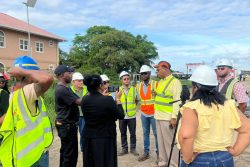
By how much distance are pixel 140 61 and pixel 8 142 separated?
45526mm

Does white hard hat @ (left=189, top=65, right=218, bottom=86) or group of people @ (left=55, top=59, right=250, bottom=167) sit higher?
white hard hat @ (left=189, top=65, right=218, bottom=86)

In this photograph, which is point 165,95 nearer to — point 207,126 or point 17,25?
point 207,126

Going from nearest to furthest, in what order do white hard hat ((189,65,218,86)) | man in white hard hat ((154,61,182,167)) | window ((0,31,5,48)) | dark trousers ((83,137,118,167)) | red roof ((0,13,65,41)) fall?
white hard hat ((189,65,218,86))
dark trousers ((83,137,118,167))
man in white hard hat ((154,61,182,167))
window ((0,31,5,48))
red roof ((0,13,65,41))

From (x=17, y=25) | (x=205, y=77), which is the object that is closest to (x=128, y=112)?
(x=205, y=77)

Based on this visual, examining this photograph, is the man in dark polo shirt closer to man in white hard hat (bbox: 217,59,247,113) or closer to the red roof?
man in white hard hat (bbox: 217,59,247,113)

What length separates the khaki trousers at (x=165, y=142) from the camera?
5.49 meters

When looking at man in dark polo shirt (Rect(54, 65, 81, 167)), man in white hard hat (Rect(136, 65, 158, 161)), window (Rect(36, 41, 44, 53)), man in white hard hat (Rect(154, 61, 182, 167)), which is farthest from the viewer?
window (Rect(36, 41, 44, 53))

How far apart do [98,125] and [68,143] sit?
35.1 inches

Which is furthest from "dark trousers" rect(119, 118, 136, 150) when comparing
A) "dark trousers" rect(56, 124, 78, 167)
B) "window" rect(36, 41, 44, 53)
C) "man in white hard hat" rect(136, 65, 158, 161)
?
"window" rect(36, 41, 44, 53)

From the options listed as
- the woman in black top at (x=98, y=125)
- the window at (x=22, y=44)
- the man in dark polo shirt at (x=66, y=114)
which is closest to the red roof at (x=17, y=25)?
the window at (x=22, y=44)

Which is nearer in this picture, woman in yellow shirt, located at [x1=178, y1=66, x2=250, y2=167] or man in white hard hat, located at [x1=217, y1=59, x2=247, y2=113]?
woman in yellow shirt, located at [x1=178, y1=66, x2=250, y2=167]

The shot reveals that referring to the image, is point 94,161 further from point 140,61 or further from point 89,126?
point 140,61

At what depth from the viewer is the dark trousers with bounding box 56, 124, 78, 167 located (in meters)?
4.75

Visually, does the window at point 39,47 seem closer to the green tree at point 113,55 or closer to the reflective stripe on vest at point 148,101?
the green tree at point 113,55
